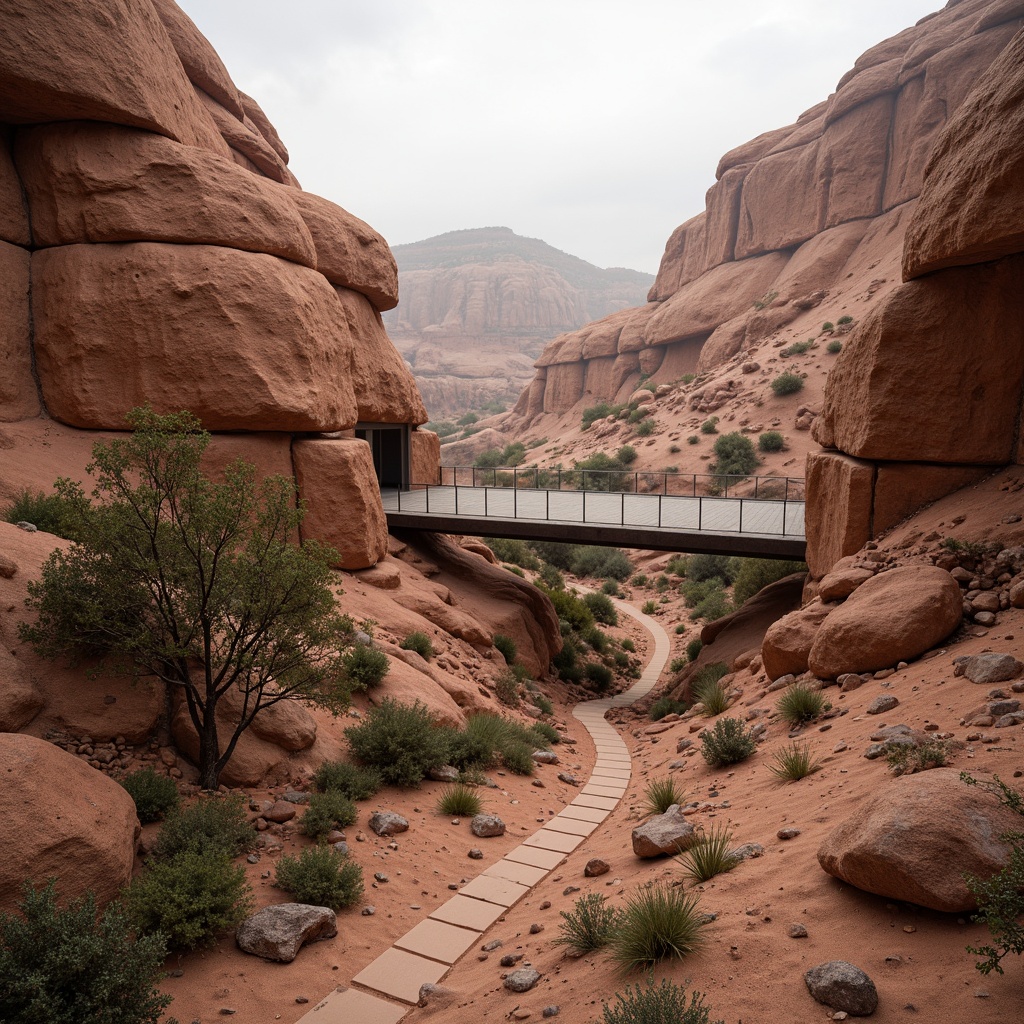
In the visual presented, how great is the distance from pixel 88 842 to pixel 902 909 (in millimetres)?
6739

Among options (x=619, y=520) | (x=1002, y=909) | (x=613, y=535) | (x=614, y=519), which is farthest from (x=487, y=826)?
(x=614, y=519)

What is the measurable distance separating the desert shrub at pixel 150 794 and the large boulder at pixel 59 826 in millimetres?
741

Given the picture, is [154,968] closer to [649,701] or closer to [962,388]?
[962,388]

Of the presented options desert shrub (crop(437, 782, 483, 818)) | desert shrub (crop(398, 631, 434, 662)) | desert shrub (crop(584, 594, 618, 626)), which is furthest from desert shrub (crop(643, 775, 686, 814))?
desert shrub (crop(584, 594, 618, 626))

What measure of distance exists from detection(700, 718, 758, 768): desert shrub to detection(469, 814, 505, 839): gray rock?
3066 mm

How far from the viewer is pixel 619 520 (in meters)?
19.8

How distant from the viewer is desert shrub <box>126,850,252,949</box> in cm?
656

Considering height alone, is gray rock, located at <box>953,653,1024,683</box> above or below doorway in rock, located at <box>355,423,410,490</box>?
below

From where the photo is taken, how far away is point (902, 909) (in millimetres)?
5012

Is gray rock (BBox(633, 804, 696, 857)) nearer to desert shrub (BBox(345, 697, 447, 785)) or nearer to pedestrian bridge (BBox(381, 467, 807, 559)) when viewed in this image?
desert shrub (BBox(345, 697, 447, 785))

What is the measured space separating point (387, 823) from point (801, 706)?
5.74m

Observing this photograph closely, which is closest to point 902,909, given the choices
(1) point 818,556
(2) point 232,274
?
(1) point 818,556

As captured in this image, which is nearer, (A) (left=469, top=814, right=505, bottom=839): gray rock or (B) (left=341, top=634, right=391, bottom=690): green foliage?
(A) (left=469, top=814, right=505, bottom=839): gray rock

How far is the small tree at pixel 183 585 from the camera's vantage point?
27.3 feet
